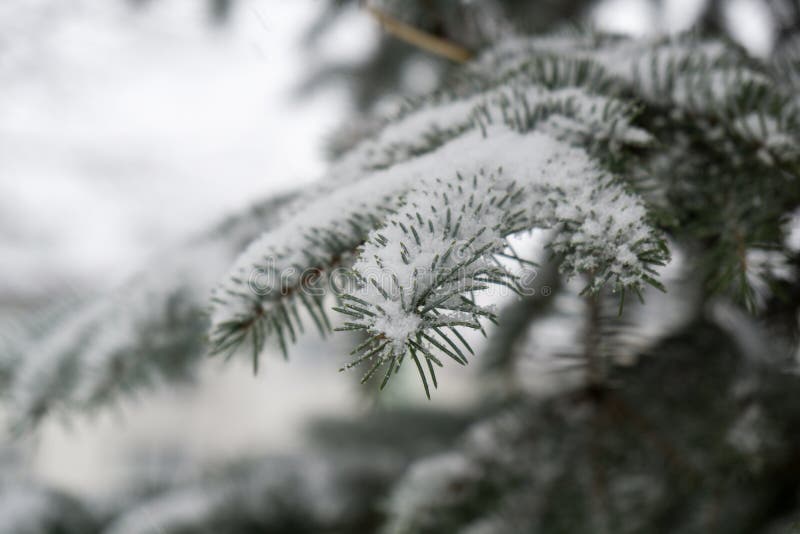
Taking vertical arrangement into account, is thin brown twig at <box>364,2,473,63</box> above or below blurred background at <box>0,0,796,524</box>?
below

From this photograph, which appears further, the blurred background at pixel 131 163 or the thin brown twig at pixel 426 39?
the blurred background at pixel 131 163

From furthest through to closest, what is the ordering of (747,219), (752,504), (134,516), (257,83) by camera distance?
(257,83) < (134,516) < (752,504) < (747,219)

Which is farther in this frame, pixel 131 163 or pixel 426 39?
pixel 131 163

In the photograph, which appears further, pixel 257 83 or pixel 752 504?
pixel 257 83

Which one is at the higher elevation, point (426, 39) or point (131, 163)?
point (131, 163)

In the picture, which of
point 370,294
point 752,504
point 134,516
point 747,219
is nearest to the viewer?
point 370,294

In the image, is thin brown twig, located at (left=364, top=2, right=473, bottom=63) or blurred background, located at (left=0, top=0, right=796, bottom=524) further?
blurred background, located at (left=0, top=0, right=796, bottom=524)

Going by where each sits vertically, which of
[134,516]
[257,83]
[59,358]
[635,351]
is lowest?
[635,351]

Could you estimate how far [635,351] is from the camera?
2.24 feet

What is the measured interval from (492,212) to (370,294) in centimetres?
9

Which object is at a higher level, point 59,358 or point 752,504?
point 59,358

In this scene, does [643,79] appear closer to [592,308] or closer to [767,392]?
[592,308]

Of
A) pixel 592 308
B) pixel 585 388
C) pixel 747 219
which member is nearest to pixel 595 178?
pixel 747 219

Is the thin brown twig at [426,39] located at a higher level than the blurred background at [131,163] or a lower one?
lower
